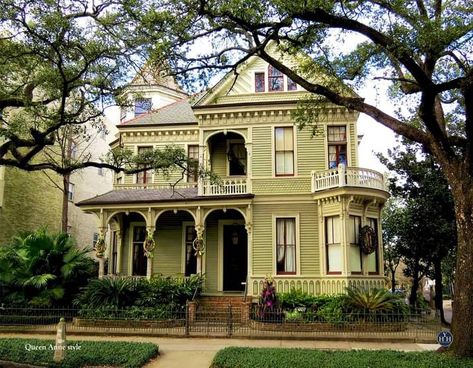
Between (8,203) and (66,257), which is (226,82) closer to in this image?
(66,257)

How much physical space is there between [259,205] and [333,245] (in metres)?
3.71

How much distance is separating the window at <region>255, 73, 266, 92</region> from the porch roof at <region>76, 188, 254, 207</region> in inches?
Result: 210

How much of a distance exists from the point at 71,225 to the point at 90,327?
→ 64.2 feet

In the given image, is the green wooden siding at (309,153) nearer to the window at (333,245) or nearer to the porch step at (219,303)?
the window at (333,245)

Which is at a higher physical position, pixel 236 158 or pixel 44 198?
pixel 236 158

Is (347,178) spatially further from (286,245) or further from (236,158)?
(236,158)

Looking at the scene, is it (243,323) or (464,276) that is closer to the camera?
(464,276)

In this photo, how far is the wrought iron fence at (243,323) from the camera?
48.7 ft

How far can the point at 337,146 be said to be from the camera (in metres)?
21.4

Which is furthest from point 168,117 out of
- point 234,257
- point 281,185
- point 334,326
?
point 334,326

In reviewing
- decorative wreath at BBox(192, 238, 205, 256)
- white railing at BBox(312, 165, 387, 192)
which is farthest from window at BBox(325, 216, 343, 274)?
decorative wreath at BBox(192, 238, 205, 256)

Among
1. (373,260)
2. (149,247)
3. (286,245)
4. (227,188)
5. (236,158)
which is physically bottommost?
(373,260)

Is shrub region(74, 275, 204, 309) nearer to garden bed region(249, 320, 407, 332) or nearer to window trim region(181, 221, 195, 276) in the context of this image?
window trim region(181, 221, 195, 276)

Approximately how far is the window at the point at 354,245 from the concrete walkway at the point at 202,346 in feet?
18.3
